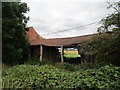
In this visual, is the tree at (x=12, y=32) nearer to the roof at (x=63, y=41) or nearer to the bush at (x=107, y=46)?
the roof at (x=63, y=41)

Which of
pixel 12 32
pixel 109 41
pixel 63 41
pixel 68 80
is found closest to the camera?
pixel 68 80

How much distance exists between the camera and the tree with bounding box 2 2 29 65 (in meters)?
8.61

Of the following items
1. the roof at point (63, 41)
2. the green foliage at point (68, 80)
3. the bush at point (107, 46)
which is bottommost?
the green foliage at point (68, 80)

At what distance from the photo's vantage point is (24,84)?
4.94 m

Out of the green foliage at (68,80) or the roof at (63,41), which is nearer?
the green foliage at (68,80)

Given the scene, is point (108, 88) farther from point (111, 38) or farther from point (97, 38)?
point (97, 38)

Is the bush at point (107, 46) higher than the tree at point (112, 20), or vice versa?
the tree at point (112, 20)

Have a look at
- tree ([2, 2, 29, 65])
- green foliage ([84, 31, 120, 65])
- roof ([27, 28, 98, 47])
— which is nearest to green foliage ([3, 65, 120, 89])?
green foliage ([84, 31, 120, 65])

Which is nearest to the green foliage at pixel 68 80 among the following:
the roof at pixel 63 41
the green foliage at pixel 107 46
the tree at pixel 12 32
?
the green foliage at pixel 107 46

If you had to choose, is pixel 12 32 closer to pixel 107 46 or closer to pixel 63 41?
pixel 63 41

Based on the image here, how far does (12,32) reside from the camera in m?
8.79

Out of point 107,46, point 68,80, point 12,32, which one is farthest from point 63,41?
point 68,80

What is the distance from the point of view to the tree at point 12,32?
861 centimetres

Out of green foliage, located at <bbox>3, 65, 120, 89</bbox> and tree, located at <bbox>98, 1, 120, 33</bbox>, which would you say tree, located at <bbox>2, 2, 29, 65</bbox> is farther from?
tree, located at <bbox>98, 1, 120, 33</bbox>
